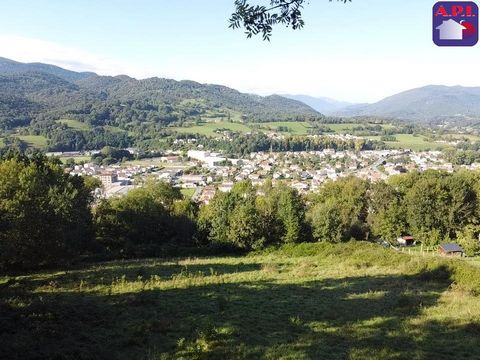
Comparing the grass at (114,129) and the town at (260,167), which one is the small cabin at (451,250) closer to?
the town at (260,167)

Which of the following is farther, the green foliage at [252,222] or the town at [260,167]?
the town at [260,167]

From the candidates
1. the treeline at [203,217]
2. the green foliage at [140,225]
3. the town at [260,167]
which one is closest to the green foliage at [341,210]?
the treeline at [203,217]

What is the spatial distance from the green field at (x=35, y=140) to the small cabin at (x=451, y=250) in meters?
109

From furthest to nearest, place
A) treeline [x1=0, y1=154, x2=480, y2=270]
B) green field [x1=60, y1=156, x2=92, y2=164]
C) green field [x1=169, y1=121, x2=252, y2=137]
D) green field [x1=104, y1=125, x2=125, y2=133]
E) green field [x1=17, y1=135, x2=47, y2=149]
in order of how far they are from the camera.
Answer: green field [x1=169, y1=121, x2=252, y2=137] → green field [x1=104, y1=125, x2=125, y2=133] → green field [x1=17, y1=135, x2=47, y2=149] → green field [x1=60, y1=156, x2=92, y2=164] → treeline [x1=0, y1=154, x2=480, y2=270]

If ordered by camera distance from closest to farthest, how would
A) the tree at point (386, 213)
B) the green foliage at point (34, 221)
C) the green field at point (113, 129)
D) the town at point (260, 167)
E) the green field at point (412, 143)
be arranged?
the green foliage at point (34, 221) < the tree at point (386, 213) < the town at point (260, 167) < the green field at point (412, 143) < the green field at point (113, 129)

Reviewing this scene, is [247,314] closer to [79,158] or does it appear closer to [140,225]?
[140,225]

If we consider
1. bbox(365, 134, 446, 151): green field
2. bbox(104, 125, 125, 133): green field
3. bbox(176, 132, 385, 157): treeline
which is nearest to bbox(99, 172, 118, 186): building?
bbox(176, 132, 385, 157): treeline

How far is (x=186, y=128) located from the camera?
614 ft

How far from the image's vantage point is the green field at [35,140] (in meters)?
117

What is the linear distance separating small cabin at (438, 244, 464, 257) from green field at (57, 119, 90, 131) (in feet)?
459

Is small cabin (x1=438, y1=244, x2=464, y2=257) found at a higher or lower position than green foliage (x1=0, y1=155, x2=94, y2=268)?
lower

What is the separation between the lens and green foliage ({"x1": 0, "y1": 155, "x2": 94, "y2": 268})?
22094 millimetres

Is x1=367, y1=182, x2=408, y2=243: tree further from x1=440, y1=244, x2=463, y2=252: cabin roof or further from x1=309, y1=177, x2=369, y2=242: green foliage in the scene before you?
x1=440, y1=244, x2=463, y2=252: cabin roof

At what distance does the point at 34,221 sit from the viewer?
2286 centimetres
